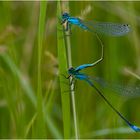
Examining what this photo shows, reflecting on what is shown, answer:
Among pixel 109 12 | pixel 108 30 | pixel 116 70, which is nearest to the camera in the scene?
pixel 108 30

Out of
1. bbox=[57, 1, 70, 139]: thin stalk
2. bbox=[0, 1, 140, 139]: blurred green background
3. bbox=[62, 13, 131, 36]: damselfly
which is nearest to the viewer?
bbox=[57, 1, 70, 139]: thin stalk

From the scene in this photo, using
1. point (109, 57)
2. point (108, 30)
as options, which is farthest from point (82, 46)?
point (108, 30)

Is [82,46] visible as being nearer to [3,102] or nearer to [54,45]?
[54,45]

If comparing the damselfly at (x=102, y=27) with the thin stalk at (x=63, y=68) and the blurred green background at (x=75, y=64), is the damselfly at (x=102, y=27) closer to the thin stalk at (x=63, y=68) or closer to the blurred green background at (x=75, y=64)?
the thin stalk at (x=63, y=68)

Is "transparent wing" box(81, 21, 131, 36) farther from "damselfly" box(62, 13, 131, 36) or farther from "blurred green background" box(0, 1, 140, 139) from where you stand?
"blurred green background" box(0, 1, 140, 139)

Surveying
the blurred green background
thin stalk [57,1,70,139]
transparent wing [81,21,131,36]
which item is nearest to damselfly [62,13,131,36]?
transparent wing [81,21,131,36]
